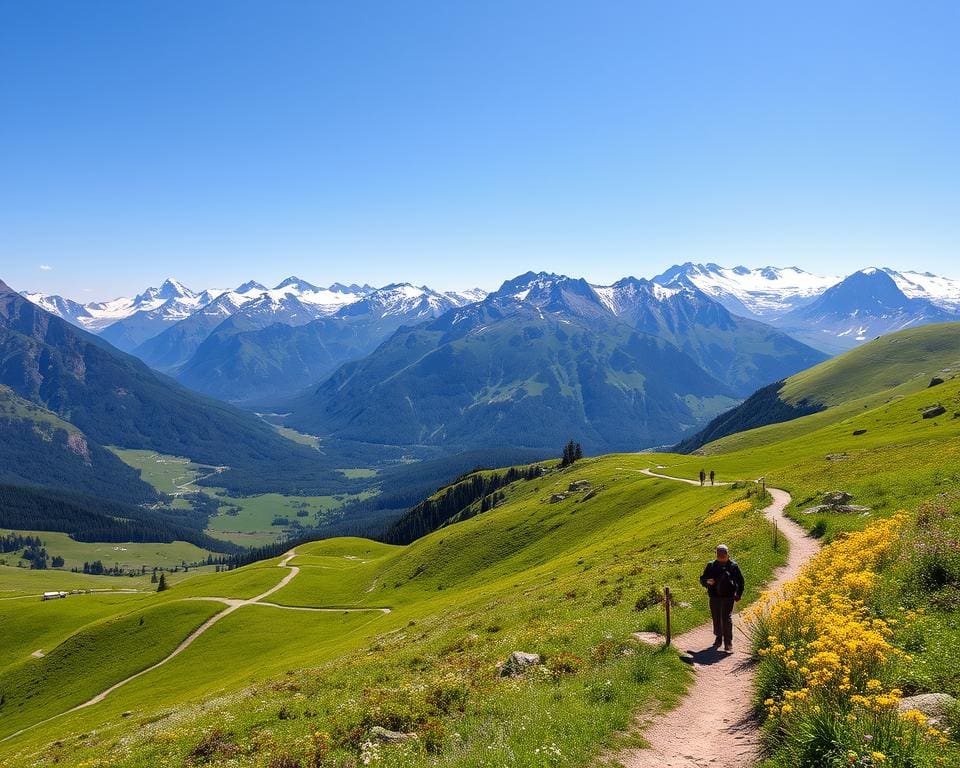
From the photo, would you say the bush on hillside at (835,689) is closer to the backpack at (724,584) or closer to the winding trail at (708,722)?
the winding trail at (708,722)

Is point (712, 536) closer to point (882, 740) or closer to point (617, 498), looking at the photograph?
point (882, 740)

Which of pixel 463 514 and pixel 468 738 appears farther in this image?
pixel 463 514

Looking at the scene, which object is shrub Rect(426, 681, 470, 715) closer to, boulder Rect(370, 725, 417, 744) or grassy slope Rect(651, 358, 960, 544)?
boulder Rect(370, 725, 417, 744)

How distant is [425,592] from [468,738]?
7876 centimetres

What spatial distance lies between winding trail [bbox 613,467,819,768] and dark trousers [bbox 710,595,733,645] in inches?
23.5

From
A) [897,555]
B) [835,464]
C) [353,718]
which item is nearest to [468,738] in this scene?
[353,718]

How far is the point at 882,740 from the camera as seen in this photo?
980 cm

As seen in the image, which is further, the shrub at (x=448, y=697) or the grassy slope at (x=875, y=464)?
the grassy slope at (x=875, y=464)

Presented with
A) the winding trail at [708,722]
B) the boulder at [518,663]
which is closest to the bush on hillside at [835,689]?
the winding trail at [708,722]

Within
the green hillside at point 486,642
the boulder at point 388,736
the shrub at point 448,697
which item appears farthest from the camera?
the shrub at point 448,697

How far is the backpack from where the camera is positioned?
2039cm

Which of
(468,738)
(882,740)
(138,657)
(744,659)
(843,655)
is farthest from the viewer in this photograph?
(138,657)

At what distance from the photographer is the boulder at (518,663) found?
68.6 ft

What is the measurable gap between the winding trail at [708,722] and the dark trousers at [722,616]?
0.60m
